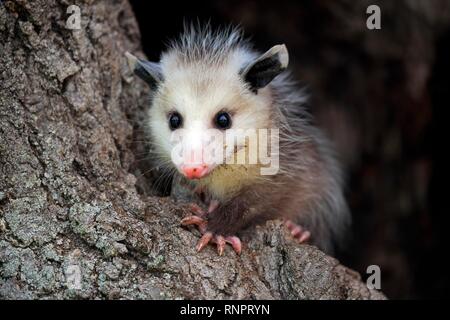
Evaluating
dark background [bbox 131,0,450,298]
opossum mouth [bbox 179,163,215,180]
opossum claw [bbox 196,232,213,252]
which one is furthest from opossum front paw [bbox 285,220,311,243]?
dark background [bbox 131,0,450,298]

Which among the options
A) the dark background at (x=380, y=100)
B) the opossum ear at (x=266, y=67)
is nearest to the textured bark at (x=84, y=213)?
the opossum ear at (x=266, y=67)

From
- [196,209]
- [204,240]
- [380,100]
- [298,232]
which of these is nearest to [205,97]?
[196,209]

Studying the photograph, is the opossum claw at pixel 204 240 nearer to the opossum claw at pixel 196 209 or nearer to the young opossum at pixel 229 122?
the young opossum at pixel 229 122

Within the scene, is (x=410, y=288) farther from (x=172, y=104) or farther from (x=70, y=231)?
(x=70, y=231)

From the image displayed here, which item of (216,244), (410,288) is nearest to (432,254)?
(410,288)

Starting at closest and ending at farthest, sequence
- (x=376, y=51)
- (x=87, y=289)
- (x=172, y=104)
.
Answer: (x=87, y=289)
(x=172, y=104)
(x=376, y=51)
